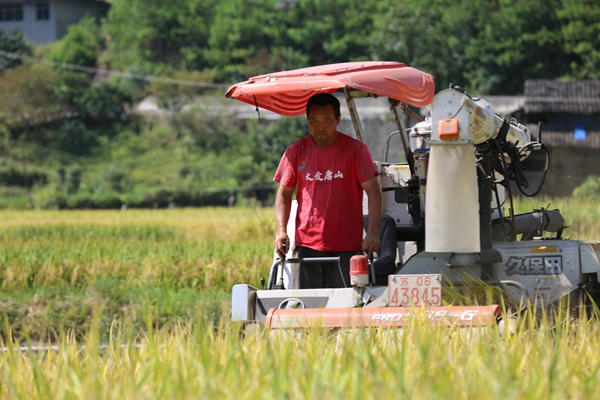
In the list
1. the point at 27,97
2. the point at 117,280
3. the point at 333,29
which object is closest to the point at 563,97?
the point at 117,280

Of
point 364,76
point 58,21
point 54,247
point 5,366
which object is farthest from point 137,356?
point 58,21

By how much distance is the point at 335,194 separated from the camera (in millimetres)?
7164

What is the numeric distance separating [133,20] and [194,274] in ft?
205

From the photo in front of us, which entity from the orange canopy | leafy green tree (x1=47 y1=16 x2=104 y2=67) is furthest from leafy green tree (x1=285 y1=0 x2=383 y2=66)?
the orange canopy

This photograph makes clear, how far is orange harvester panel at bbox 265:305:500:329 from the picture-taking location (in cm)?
587

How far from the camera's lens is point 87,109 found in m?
60.0

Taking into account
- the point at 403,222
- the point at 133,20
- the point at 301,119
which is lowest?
the point at 403,222

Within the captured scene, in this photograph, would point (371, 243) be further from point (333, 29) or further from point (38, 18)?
point (38, 18)

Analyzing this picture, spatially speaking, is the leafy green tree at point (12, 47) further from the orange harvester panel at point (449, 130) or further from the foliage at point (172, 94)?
the orange harvester panel at point (449, 130)

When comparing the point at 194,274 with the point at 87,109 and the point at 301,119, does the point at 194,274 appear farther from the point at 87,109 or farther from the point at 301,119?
the point at 87,109

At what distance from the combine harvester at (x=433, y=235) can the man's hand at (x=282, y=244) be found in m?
0.18

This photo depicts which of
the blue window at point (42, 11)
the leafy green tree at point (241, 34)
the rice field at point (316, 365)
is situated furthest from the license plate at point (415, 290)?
the blue window at point (42, 11)

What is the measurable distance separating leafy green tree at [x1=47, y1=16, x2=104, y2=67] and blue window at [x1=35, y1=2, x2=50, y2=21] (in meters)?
2.70

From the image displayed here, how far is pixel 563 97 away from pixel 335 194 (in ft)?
97.8
